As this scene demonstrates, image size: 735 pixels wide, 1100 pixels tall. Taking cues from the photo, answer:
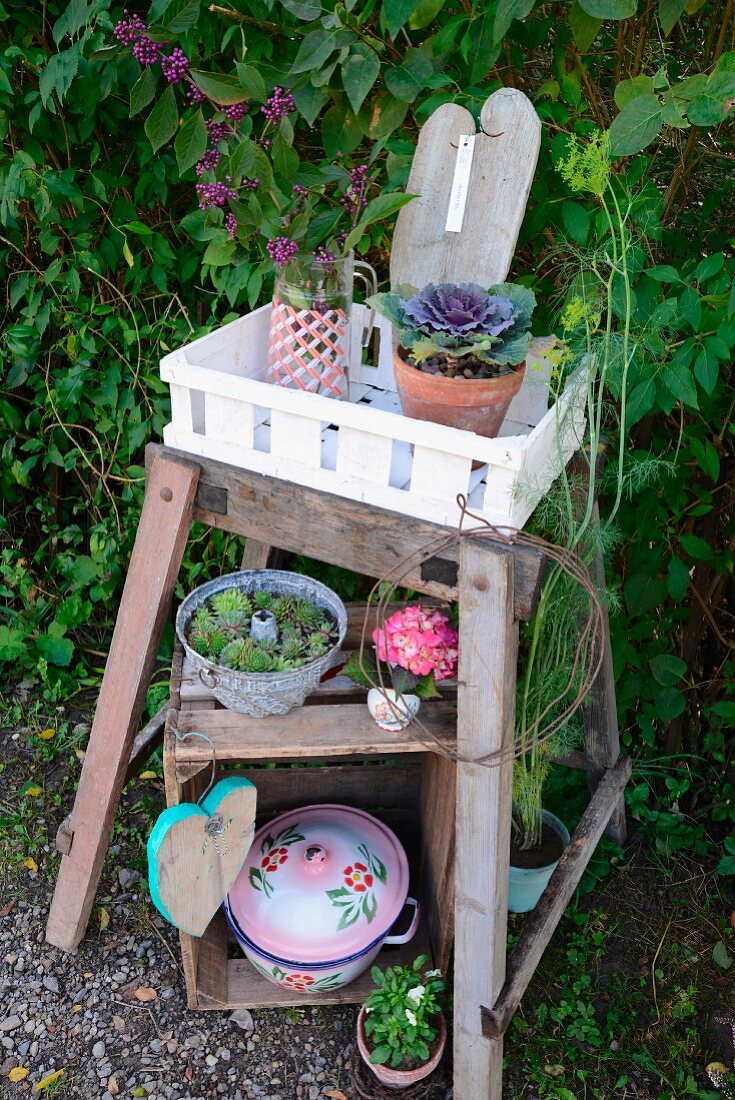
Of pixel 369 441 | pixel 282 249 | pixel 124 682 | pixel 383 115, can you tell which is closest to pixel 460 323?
pixel 369 441

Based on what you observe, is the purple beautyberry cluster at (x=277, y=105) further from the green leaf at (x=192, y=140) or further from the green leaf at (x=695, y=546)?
the green leaf at (x=695, y=546)

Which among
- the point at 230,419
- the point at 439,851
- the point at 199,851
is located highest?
the point at 230,419

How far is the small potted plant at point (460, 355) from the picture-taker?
1.44 m

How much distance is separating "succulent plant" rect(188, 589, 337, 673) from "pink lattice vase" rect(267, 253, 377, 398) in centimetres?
40

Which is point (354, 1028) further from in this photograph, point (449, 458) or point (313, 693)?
point (449, 458)

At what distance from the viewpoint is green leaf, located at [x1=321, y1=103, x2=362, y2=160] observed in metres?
1.80

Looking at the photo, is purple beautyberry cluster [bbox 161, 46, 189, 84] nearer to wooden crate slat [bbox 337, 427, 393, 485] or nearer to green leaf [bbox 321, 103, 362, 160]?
green leaf [bbox 321, 103, 362, 160]

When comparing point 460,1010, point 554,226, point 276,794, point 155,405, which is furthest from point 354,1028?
point 554,226

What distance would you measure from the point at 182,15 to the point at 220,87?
6.2 inches

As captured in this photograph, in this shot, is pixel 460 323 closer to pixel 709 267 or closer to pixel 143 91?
pixel 709 267

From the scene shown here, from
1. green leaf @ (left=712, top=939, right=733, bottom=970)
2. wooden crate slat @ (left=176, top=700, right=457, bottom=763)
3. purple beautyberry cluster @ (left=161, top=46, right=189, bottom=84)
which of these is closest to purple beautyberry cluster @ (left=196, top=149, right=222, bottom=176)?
purple beautyberry cluster @ (left=161, top=46, right=189, bottom=84)

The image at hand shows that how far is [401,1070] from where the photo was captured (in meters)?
1.82

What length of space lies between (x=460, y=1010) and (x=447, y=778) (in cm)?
41

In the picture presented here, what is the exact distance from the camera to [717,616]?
2467 millimetres
